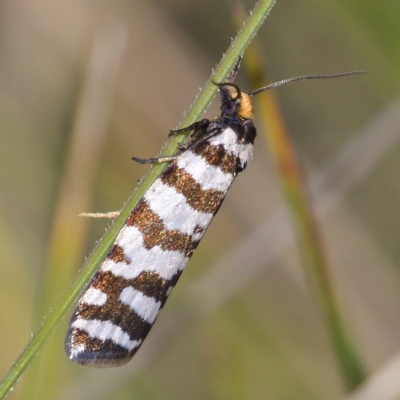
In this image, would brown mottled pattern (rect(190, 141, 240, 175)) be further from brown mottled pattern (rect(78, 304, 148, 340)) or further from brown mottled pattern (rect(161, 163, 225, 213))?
brown mottled pattern (rect(78, 304, 148, 340))

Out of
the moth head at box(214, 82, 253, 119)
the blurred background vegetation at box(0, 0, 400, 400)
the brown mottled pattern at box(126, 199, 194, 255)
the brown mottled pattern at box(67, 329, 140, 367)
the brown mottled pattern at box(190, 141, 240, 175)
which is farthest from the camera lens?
the blurred background vegetation at box(0, 0, 400, 400)

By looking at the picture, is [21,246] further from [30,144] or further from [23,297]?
[30,144]

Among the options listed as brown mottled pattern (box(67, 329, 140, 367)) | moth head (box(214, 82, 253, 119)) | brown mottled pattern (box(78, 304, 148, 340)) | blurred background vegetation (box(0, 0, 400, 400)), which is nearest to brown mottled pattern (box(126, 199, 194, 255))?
brown mottled pattern (box(78, 304, 148, 340))

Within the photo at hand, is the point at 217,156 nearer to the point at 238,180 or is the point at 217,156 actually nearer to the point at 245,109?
the point at 245,109

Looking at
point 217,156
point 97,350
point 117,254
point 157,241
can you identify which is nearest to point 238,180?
point 217,156

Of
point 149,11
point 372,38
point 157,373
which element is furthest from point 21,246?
point 372,38

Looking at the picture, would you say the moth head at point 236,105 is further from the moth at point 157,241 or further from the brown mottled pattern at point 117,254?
the brown mottled pattern at point 117,254
